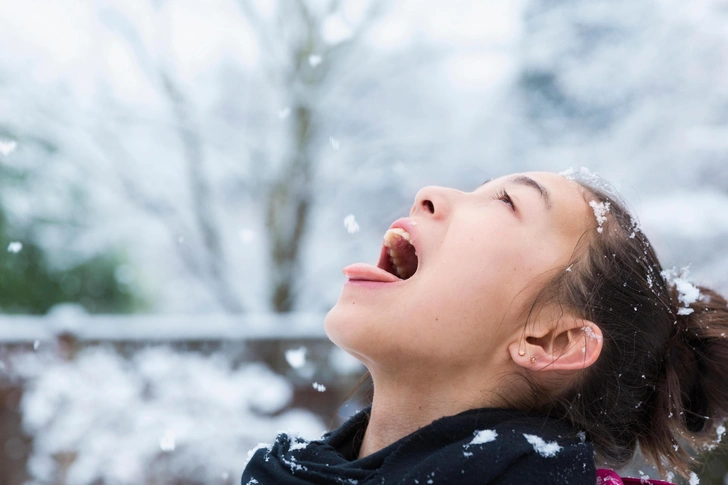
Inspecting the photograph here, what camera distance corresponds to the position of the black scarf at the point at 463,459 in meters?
0.93

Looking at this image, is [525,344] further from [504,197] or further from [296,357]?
[296,357]

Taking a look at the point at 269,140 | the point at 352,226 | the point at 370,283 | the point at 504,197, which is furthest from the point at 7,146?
the point at 504,197

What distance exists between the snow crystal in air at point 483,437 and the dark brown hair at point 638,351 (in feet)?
0.71

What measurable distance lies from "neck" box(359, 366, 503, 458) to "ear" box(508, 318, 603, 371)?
9 centimetres

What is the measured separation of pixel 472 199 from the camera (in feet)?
4.09

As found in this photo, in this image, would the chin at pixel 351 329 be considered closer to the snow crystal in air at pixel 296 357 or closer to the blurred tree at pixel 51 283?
the snow crystal in air at pixel 296 357

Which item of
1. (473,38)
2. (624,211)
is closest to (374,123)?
(473,38)

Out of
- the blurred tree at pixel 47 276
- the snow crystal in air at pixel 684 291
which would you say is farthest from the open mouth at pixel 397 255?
the blurred tree at pixel 47 276

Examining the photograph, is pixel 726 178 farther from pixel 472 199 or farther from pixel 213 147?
pixel 213 147

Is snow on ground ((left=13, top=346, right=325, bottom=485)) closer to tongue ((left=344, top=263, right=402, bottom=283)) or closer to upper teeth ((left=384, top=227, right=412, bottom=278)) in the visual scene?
upper teeth ((left=384, top=227, right=412, bottom=278))

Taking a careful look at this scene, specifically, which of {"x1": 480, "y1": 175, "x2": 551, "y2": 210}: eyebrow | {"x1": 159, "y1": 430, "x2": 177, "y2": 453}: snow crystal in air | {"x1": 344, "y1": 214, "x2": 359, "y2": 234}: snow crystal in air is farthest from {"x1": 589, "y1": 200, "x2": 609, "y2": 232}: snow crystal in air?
{"x1": 344, "y1": 214, "x2": 359, "y2": 234}: snow crystal in air

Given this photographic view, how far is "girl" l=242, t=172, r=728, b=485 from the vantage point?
107 centimetres

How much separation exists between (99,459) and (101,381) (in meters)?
0.43

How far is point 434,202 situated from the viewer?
4.07 ft
